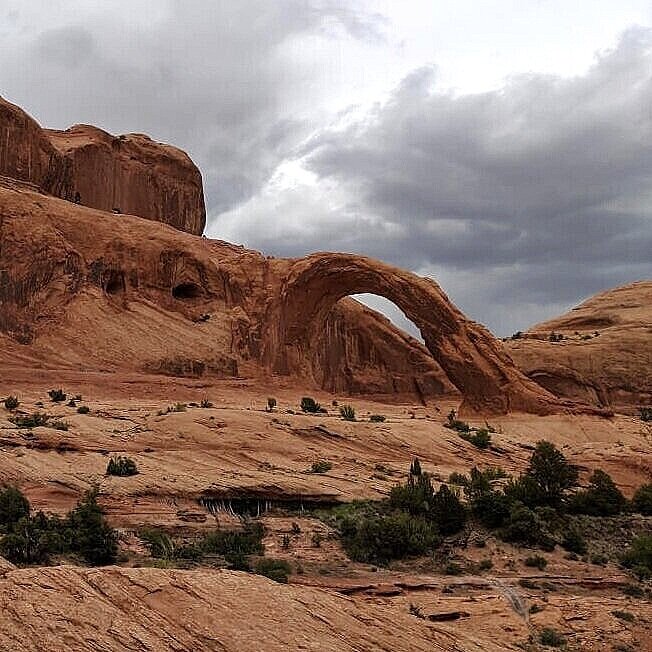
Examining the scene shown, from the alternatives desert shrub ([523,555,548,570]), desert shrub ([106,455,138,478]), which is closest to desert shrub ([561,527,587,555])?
desert shrub ([523,555,548,570])

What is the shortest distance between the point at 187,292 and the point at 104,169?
1421 cm

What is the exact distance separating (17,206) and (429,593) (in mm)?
24461

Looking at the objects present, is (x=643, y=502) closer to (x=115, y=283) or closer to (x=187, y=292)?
(x=187, y=292)

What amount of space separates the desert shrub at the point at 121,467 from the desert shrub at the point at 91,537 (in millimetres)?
3086

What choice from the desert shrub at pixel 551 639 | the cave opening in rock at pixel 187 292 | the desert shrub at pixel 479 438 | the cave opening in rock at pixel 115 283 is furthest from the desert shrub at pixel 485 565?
the cave opening in rock at pixel 187 292

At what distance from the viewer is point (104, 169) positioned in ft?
155

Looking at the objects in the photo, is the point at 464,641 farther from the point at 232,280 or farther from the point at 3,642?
the point at 232,280

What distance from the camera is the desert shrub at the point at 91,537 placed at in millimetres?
14008

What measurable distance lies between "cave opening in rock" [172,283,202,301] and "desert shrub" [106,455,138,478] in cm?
1843

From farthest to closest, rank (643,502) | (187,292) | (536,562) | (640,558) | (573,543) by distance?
(187,292), (643,502), (573,543), (640,558), (536,562)

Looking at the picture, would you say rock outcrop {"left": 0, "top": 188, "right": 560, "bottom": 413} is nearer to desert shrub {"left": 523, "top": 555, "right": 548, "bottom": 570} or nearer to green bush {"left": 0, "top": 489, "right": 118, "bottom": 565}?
green bush {"left": 0, "top": 489, "right": 118, "bottom": 565}

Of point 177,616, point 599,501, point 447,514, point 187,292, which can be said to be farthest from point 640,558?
point 187,292

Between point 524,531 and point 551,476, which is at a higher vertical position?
point 551,476

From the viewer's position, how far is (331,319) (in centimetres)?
4450
